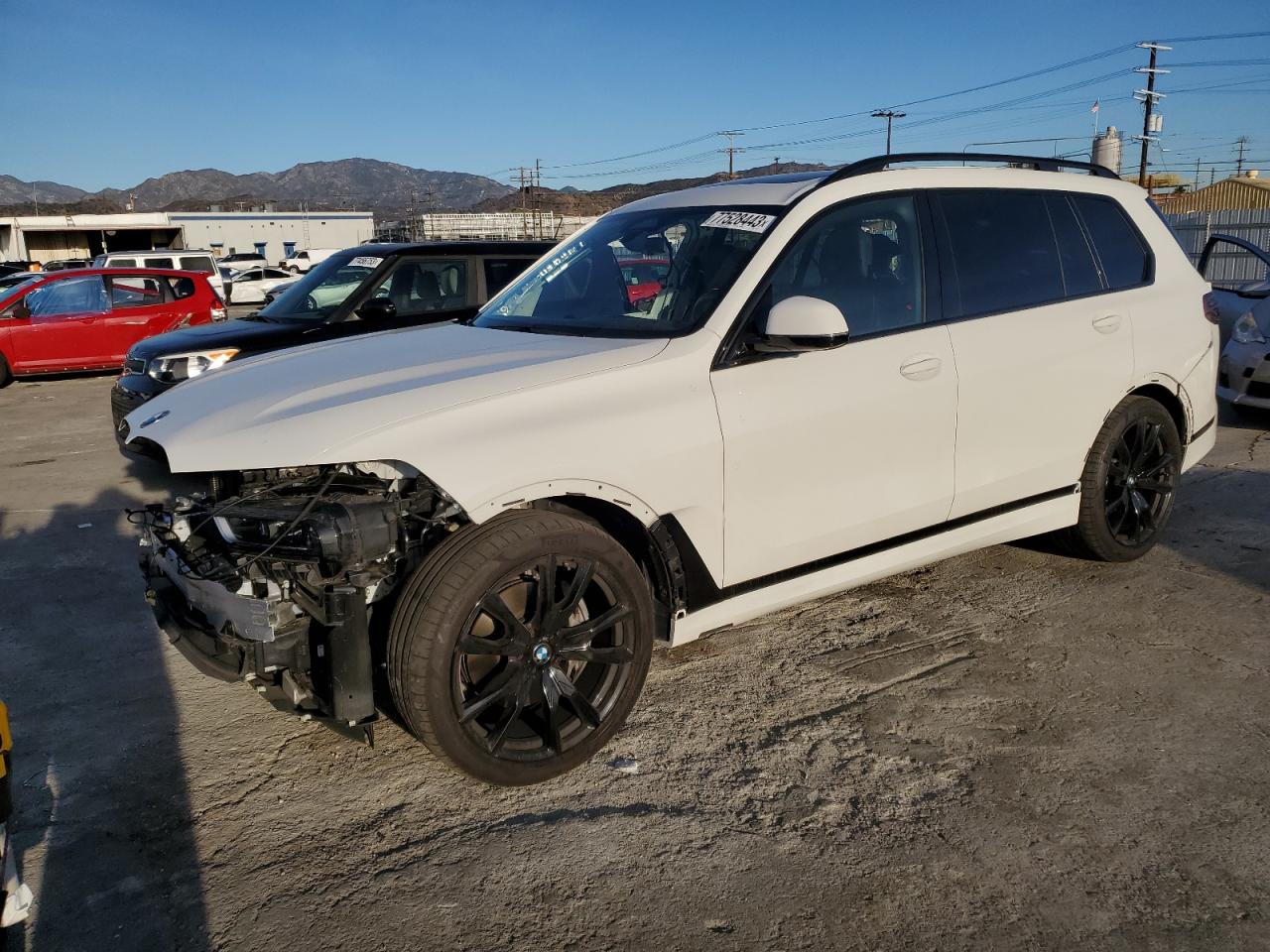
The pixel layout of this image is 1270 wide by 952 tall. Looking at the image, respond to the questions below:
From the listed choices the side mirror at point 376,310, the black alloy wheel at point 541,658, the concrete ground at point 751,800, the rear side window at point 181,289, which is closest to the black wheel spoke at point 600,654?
the black alloy wheel at point 541,658

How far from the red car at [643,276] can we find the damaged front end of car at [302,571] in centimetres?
128

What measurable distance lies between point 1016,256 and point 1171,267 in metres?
1.19

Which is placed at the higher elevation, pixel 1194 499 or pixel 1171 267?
pixel 1171 267

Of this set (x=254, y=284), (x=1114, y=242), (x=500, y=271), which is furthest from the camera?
(x=254, y=284)

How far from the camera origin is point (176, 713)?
3816 mm

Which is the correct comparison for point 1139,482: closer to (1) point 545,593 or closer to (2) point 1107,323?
Result: (2) point 1107,323

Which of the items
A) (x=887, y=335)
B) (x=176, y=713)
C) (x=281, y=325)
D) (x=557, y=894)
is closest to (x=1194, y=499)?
(x=887, y=335)

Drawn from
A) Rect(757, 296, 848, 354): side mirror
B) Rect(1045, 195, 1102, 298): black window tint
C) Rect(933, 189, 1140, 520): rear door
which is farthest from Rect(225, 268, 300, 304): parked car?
Rect(757, 296, 848, 354): side mirror

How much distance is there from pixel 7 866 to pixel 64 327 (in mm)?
13921

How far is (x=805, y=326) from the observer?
10.8 feet

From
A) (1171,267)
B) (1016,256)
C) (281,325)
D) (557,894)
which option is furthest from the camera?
(281,325)

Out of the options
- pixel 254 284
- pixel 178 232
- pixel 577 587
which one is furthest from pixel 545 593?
pixel 178 232

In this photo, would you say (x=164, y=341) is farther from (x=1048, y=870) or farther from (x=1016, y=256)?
(x=1048, y=870)

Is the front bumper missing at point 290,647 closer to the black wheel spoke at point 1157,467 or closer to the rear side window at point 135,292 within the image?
the black wheel spoke at point 1157,467
